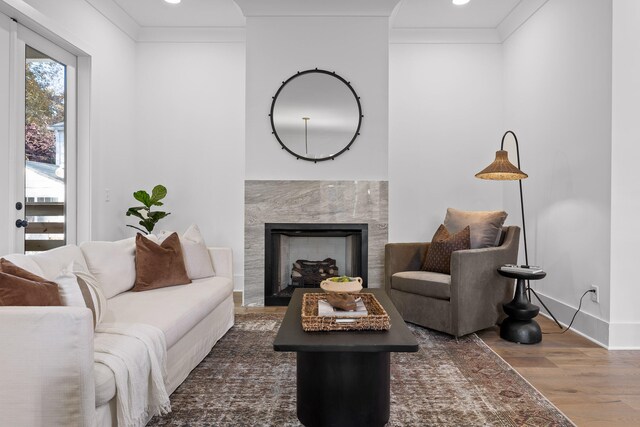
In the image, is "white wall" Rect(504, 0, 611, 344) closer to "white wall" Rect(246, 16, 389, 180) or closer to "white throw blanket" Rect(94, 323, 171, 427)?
"white wall" Rect(246, 16, 389, 180)

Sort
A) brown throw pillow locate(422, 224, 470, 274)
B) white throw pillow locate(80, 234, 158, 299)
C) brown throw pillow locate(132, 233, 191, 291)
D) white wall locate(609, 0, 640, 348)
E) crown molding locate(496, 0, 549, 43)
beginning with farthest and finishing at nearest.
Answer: crown molding locate(496, 0, 549, 43) < brown throw pillow locate(422, 224, 470, 274) < white wall locate(609, 0, 640, 348) < brown throw pillow locate(132, 233, 191, 291) < white throw pillow locate(80, 234, 158, 299)

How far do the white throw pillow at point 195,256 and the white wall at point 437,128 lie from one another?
7.49 feet

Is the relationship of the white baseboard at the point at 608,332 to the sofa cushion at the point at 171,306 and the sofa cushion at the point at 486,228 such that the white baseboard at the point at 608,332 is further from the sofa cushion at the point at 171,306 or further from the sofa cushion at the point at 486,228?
the sofa cushion at the point at 171,306

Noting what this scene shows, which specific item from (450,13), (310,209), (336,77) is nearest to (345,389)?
(310,209)

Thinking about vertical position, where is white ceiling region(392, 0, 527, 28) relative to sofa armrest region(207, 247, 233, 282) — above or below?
above

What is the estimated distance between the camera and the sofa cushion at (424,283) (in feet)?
10.3

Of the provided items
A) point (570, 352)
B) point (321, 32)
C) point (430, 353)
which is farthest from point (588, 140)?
point (321, 32)

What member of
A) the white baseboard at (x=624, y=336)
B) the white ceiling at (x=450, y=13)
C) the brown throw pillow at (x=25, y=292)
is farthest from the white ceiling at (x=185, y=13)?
the white baseboard at (x=624, y=336)

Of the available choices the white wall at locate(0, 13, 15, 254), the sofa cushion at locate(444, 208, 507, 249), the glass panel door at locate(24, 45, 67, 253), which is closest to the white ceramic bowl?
the sofa cushion at locate(444, 208, 507, 249)

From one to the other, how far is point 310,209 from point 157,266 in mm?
1713

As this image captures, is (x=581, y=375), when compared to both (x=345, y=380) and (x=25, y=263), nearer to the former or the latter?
(x=345, y=380)

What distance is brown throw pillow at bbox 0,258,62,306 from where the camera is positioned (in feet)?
5.01

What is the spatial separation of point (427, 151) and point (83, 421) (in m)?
4.14

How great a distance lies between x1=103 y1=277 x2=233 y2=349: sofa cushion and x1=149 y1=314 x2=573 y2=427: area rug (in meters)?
0.33
